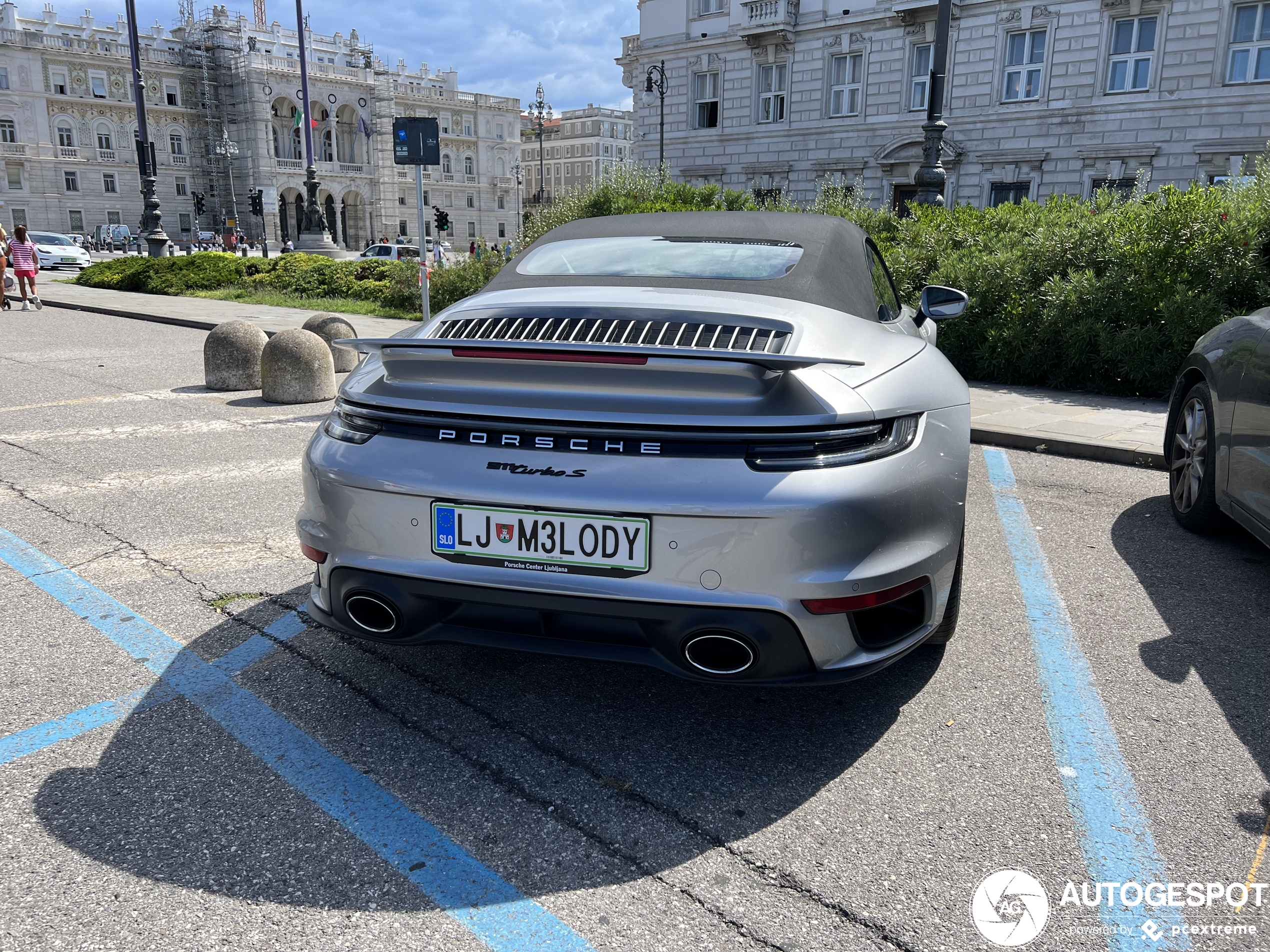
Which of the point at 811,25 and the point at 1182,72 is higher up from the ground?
the point at 811,25

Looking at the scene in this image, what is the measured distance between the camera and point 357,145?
316 feet

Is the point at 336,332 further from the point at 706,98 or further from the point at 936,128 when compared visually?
the point at 706,98

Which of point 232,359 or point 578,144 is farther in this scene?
point 578,144

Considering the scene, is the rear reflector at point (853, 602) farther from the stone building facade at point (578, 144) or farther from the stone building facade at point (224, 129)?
the stone building facade at point (578, 144)

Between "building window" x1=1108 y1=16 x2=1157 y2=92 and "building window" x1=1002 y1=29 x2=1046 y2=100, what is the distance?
2.17 meters

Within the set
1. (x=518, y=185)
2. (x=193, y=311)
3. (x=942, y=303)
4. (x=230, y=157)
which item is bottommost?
(x=193, y=311)

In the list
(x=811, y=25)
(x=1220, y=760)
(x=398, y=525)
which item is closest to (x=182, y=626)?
(x=398, y=525)

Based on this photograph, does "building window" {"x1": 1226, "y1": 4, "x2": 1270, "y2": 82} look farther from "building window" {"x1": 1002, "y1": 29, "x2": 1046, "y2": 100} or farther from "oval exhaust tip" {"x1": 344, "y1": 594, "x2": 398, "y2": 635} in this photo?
"oval exhaust tip" {"x1": 344, "y1": 594, "x2": 398, "y2": 635}

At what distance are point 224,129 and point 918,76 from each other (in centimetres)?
7214

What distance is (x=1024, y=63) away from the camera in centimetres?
3247

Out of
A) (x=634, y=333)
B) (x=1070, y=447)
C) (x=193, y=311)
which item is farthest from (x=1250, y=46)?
(x=634, y=333)

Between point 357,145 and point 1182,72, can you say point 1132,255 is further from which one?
point 357,145

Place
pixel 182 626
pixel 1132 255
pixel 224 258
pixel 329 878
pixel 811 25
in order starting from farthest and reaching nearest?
pixel 811 25 → pixel 224 258 → pixel 1132 255 → pixel 182 626 → pixel 329 878

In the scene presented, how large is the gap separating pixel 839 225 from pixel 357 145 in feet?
334
